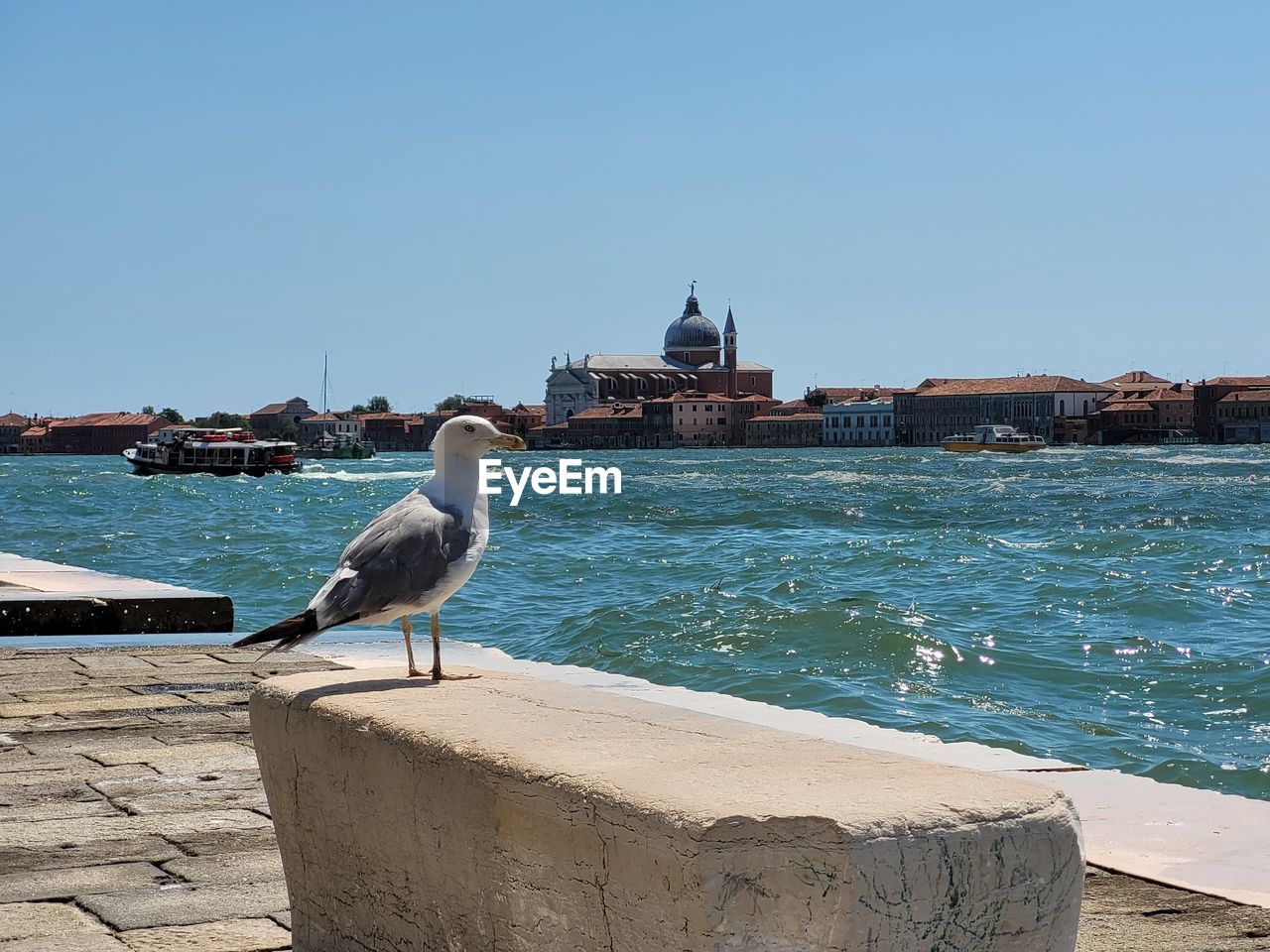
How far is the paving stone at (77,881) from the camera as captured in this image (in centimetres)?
311

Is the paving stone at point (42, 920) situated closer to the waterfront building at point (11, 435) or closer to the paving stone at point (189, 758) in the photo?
the paving stone at point (189, 758)

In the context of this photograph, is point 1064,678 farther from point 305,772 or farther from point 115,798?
point 305,772

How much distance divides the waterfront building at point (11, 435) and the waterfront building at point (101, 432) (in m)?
6.10

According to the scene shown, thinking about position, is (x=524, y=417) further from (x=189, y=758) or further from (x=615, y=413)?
(x=189, y=758)

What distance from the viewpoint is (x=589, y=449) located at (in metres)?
130

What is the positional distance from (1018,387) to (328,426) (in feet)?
208

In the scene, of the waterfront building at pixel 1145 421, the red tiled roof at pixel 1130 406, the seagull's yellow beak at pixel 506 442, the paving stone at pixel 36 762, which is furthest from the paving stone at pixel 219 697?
the red tiled roof at pixel 1130 406

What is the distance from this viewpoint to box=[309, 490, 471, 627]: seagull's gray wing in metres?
2.78

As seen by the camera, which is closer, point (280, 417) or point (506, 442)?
point (506, 442)

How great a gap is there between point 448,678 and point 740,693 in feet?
20.2

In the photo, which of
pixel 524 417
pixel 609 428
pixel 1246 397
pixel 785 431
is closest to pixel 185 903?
pixel 1246 397

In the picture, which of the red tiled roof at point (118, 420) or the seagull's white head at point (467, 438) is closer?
the seagull's white head at point (467, 438)

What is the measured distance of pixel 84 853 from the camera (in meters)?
3.42

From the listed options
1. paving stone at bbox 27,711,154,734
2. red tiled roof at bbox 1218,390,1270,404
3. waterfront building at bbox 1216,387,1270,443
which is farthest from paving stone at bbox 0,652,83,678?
red tiled roof at bbox 1218,390,1270,404
